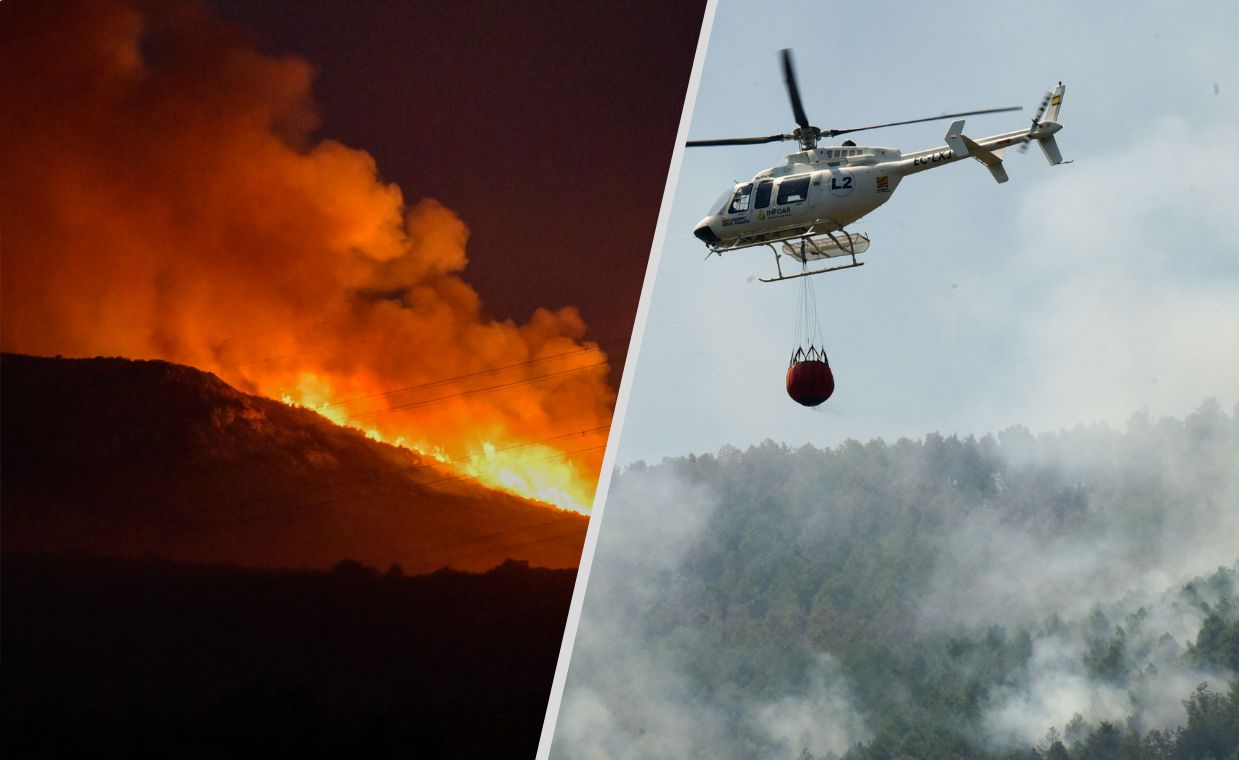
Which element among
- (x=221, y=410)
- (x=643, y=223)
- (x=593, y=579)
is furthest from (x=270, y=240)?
(x=593, y=579)

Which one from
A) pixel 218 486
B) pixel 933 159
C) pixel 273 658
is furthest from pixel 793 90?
pixel 273 658

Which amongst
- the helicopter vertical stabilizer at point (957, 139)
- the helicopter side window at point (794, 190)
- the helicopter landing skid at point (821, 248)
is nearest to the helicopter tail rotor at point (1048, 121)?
the helicopter vertical stabilizer at point (957, 139)

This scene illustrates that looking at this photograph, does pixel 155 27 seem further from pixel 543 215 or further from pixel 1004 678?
pixel 1004 678

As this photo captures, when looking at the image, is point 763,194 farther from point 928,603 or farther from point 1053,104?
point 928,603

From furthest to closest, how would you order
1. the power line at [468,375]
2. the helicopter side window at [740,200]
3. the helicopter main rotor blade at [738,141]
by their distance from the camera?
the helicopter side window at [740,200] → the helicopter main rotor blade at [738,141] → the power line at [468,375]

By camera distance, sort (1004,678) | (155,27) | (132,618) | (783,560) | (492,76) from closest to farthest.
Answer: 1. (132,618)
2. (155,27)
3. (492,76)
4. (1004,678)
5. (783,560)

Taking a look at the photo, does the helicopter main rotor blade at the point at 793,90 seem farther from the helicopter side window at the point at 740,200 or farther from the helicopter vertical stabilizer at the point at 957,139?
the helicopter vertical stabilizer at the point at 957,139
